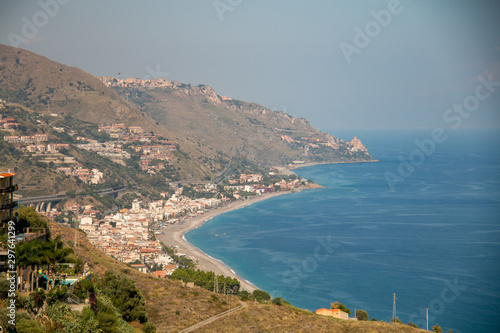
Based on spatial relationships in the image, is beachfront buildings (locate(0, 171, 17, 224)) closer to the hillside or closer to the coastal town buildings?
the coastal town buildings

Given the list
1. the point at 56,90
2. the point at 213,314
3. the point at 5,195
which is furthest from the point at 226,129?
the point at 5,195

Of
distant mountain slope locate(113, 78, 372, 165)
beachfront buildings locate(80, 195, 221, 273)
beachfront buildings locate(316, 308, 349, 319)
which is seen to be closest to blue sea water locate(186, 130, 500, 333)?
beachfront buildings locate(80, 195, 221, 273)

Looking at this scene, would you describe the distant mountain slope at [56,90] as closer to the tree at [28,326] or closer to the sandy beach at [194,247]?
the sandy beach at [194,247]

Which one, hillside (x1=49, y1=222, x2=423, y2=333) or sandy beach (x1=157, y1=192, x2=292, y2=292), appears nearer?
hillside (x1=49, y1=222, x2=423, y2=333)

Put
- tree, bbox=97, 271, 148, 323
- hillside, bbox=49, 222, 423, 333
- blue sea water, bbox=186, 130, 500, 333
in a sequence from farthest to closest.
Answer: blue sea water, bbox=186, 130, 500, 333, hillside, bbox=49, 222, 423, 333, tree, bbox=97, 271, 148, 323

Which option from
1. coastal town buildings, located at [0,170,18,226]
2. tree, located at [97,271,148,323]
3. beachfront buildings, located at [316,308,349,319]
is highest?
coastal town buildings, located at [0,170,18,226]

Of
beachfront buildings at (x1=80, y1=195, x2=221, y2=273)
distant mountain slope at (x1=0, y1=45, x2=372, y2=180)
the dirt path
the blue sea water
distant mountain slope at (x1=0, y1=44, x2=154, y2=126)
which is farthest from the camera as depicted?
distant mountain slope at (x1=0, y1=45, x2=372, y2=180)

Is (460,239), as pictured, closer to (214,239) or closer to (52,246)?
(214,239)
